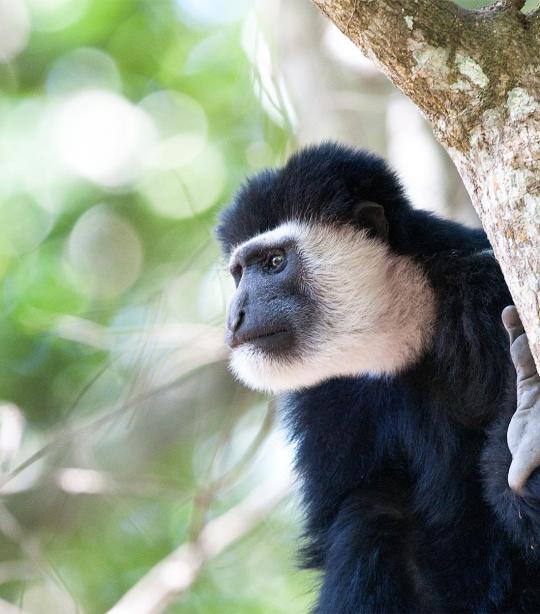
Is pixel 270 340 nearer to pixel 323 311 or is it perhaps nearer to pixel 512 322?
pixel 323 311

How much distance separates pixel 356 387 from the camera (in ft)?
11.8

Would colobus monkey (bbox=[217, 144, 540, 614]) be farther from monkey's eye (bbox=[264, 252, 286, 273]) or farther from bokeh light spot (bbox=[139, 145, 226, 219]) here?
bokeh light spot (bbox=[139, 145, 226, 219])

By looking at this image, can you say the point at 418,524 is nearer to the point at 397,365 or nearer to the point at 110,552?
the point at 397,365

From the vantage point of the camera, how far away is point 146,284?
593cm

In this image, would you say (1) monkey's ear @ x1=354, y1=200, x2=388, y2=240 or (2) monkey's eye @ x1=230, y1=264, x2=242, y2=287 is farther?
(2) monkey's eye @ x1=230, y1=264, x2=242, y2=287

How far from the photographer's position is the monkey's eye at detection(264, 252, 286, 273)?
3.33 meters

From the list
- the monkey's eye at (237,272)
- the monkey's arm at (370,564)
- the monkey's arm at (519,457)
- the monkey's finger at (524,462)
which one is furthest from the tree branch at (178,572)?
the monkey's finger at (524,462)

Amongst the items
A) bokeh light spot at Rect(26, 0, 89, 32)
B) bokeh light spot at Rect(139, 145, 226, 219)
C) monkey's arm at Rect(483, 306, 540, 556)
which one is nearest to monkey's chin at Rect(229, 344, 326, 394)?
monkey's arm at Rect(483, 306, 540, 556)

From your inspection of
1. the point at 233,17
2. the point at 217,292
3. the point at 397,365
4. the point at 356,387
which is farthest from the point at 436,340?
the point at 233,17

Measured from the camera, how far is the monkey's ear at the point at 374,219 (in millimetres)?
3309

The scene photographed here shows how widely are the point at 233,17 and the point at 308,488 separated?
4082mm

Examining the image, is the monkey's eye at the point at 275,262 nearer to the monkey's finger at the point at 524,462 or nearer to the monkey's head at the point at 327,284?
the monkey's head at the point at 327,284

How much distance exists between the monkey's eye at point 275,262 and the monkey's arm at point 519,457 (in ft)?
3.02

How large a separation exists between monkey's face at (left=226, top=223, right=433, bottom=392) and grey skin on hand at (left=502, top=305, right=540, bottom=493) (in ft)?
2.09
